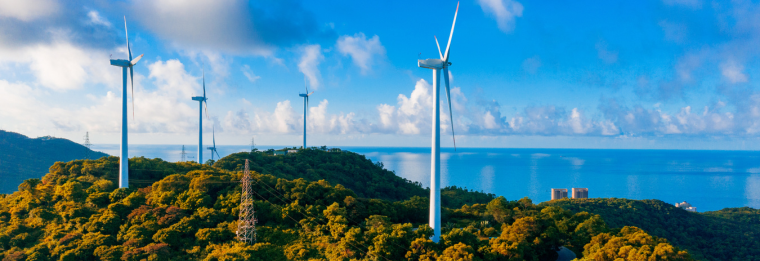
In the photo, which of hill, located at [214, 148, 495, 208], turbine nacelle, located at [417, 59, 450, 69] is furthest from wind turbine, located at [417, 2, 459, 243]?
hill, located at [214, 148, 495, 208]

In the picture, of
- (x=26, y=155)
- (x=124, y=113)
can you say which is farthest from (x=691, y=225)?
(x=26, y=155)

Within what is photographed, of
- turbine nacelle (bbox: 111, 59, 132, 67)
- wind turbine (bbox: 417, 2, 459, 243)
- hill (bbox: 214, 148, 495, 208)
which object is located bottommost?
hill (bbox: 214, 148, 495, 208)

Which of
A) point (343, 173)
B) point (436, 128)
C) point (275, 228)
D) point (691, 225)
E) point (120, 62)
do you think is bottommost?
point (691, 225)

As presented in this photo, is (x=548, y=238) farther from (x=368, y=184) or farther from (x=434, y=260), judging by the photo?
(x=368, y=184)

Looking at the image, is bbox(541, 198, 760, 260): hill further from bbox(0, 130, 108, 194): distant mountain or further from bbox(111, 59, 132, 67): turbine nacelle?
bbox(0, 130, 108, 194): distant mountain

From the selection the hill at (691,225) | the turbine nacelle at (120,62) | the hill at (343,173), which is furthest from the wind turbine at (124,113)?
the hill at (691,225)

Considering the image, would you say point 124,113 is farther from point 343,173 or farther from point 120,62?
point 343,173

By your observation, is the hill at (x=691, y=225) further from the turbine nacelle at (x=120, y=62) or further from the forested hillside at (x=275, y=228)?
the turbine nacelle at (x=120, y=62)
